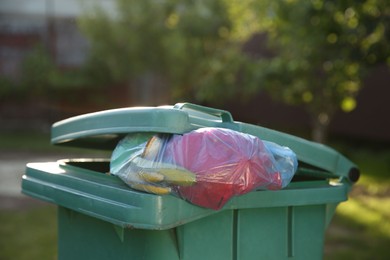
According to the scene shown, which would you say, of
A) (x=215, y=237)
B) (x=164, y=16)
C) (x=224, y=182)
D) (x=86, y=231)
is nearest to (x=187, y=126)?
(x=224, y=182)

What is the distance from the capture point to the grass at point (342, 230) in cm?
556

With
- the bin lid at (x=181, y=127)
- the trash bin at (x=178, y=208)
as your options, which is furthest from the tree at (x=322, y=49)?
the trash bin at (x=178, y=208)

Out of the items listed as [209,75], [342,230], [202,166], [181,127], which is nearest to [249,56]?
[209,75]

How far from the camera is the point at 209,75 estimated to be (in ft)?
29.4

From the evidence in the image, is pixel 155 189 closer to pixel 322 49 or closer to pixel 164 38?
pixel 322 49

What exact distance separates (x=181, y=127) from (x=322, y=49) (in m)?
4.14

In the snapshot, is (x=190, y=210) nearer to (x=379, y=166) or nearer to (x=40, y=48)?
(x=379, y=166)

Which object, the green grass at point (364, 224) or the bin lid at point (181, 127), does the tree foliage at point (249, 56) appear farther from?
the bin lid at point (181, 127)

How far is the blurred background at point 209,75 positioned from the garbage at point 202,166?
303cm

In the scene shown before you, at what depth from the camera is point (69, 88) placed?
54.3ft

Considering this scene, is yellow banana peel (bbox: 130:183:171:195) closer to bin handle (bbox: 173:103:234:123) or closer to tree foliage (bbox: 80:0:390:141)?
bin handle (bbox: 173:103:234:123)

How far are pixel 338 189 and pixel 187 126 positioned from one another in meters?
0.92

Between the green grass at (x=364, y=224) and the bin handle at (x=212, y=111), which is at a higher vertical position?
the bin handle at (x=212, y=111)

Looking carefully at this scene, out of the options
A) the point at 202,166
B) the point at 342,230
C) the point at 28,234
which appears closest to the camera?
the point at 202,166
